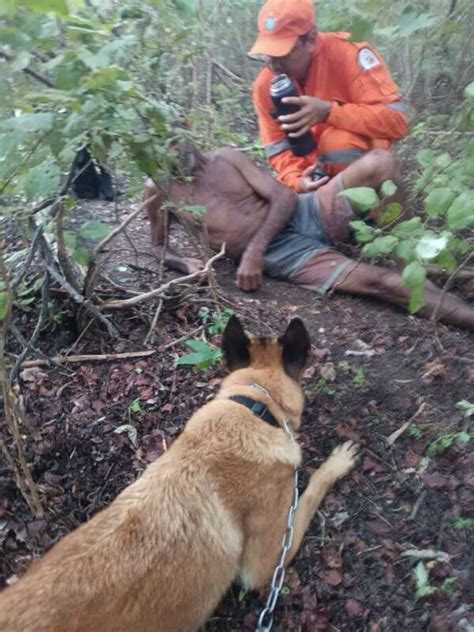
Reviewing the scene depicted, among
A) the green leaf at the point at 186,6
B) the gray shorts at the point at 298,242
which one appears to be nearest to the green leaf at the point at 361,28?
the green leaf at the point at 186,6

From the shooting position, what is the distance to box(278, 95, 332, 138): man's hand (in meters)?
4.90

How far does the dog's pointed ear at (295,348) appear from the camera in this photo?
2955mm

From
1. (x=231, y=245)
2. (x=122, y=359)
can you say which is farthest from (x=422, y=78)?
(x=122, y=359)

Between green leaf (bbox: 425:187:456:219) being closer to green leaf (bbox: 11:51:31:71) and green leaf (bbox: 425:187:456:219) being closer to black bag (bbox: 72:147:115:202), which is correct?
green leaf (bbox: 11:51:31:71)

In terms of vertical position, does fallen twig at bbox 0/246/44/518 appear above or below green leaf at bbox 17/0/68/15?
below

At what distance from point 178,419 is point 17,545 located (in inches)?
44.1

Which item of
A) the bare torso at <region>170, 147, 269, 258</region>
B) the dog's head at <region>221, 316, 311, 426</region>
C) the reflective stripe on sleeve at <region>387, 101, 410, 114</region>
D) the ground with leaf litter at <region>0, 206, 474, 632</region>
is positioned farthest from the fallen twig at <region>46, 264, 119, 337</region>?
the reflective stripe on sleeve at <region>387, 101, 410, 114</region>

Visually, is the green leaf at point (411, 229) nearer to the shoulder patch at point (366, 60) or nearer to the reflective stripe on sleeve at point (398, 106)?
the reflective stripe on sleeve at point (398, 106)

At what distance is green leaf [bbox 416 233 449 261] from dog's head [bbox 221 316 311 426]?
69 cm

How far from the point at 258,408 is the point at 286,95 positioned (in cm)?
299

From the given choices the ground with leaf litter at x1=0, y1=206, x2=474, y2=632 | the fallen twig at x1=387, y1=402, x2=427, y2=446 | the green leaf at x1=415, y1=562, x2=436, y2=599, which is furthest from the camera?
the fallen twig at x1=387, y1=402, x2=427, y2=446

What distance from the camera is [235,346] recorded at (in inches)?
121

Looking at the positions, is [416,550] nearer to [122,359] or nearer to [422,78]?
[122,359]

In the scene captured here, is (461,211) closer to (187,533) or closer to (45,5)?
(187,533)
